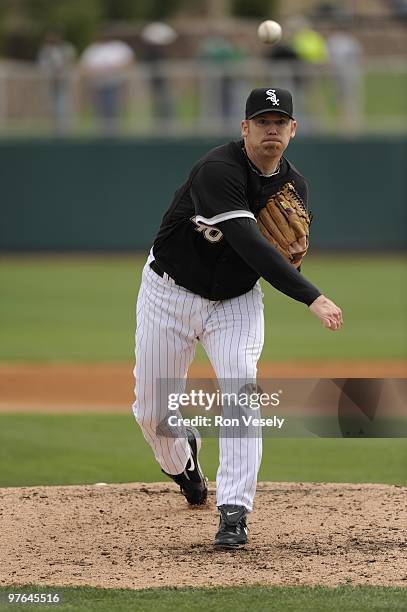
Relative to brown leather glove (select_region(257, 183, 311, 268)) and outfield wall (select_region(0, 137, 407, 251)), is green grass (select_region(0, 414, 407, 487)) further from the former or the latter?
outfield wall (select_region(0, 137, 407, 251))

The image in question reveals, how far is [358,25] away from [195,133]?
942 cm

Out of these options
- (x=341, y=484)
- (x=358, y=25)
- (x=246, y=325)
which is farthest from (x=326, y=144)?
(x=246, y=325)

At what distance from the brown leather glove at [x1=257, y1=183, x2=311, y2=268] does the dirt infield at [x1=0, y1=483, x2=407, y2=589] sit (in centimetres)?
122

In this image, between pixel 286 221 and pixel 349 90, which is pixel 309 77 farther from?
pixel 286 221

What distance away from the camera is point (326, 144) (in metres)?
19.6

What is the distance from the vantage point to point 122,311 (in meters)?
15.4

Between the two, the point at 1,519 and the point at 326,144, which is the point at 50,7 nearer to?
the point at 326,144

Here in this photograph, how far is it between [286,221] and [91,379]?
19.4ft

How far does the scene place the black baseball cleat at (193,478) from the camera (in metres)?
5.49

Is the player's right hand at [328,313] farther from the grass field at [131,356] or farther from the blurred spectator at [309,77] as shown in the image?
the blurred spectator at [309,77]

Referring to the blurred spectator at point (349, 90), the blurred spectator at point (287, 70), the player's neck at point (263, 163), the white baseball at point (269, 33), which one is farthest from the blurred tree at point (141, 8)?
the player's neck at point (263, 163)

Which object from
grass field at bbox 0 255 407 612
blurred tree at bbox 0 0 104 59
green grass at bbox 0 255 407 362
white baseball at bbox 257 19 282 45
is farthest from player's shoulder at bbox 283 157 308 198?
blurred tree at bbox 0 0 104 59

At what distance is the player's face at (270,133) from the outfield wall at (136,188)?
1490 centimetres

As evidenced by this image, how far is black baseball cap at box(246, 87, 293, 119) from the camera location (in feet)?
15.2
